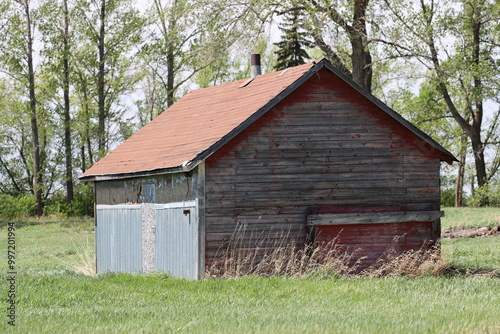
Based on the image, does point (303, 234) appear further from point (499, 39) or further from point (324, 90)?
point (499, 39)

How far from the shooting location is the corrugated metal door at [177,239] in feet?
57.6

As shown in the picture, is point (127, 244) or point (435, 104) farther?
point (435, 104)

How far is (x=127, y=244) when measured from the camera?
68.1 feet

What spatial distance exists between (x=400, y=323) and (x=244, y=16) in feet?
74.0

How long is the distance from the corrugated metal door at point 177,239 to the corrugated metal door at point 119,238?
1190 mm

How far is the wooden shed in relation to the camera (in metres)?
17.6

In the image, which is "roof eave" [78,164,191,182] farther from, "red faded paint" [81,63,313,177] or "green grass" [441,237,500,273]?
"green grass" [441,237,500,273]

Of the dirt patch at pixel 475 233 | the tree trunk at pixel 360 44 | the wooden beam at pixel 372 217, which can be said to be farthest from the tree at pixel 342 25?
the wooden beam at pixel 372 217

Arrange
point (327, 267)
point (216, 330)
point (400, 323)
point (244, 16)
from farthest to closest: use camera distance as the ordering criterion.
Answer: point (244, 16), point (327, 267), point (400, 323), point (216, 330)

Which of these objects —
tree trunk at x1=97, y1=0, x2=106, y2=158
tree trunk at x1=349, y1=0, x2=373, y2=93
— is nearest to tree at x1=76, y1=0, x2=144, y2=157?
tree trunk at x1=97, y1=0, x2=106, y2=158

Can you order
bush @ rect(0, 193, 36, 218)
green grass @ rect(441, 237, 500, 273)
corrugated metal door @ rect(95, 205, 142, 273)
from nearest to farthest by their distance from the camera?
green grass @ rect(441, 237, 500, 273), corrugated metal door @ rect(95, 205, 142, 273), bush @ rect(0, 193, 36, 218)

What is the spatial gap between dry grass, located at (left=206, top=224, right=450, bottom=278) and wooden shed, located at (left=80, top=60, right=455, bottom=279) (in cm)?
13

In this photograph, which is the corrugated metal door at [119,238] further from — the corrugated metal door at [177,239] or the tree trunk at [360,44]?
the tree trunk at [360,44]

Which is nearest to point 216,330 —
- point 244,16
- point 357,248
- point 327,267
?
point 327,267
